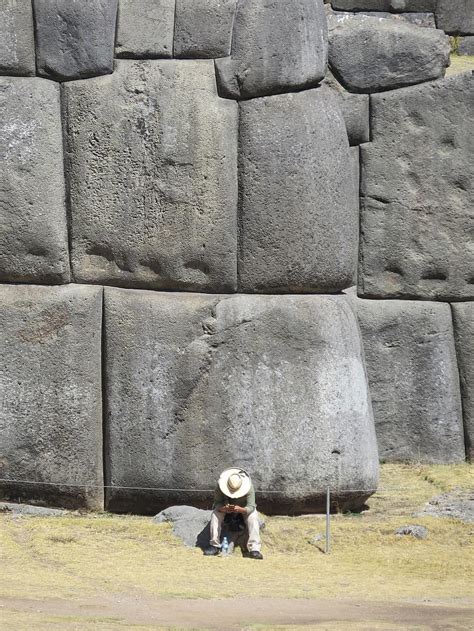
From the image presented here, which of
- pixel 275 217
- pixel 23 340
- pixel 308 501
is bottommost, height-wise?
pixel 308 501

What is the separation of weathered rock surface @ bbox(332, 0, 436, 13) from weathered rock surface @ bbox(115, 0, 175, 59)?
252 cm

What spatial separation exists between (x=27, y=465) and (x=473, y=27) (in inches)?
201

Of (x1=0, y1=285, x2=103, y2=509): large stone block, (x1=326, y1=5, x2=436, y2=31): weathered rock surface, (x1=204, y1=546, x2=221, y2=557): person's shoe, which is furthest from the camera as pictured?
(x1=326, y1=5, x2=436, y2=31): weathered rock surface

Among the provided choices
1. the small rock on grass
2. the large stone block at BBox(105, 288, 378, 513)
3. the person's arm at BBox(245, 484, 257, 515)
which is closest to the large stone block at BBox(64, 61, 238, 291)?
the large stone block at BBox(105, 288, 378, 513)

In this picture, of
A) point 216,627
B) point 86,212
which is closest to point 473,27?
point 86,212

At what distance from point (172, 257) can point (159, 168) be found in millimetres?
569

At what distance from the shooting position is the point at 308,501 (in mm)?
9664

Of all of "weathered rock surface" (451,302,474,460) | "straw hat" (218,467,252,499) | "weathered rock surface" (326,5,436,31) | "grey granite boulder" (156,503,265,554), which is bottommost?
"grey granite boulder" (156,503,265,554)

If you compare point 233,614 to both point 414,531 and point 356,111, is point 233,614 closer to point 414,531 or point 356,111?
point 414,531

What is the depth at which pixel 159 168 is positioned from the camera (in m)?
9.55

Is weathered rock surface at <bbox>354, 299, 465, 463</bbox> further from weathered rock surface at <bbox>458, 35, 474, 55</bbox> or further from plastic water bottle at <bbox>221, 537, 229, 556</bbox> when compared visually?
plastic water bottle at <bbox>221, 537, 229, 556</bbox>

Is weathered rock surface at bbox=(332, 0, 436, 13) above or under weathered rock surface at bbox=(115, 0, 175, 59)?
above

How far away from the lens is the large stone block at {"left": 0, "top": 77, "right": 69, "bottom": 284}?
9555 millimetres

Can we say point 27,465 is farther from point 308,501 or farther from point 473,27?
point 473,27
